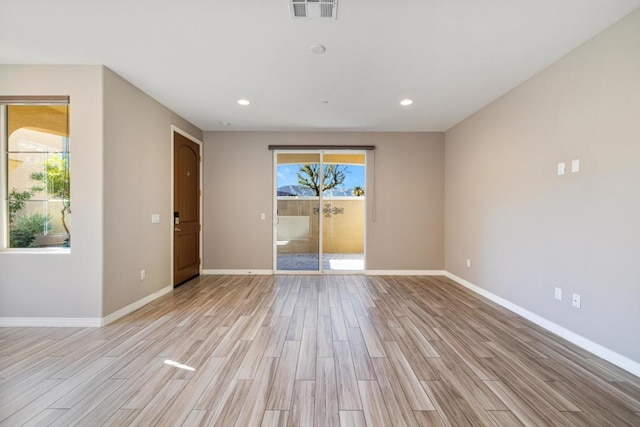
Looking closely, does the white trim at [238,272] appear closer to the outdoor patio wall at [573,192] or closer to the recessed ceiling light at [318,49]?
the outdoor patio wall at [573,192]

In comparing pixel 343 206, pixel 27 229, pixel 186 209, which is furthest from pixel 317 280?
pixel 27 229

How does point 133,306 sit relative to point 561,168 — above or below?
below

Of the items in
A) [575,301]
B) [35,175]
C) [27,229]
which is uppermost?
[35,175]

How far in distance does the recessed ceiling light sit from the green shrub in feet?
10.9

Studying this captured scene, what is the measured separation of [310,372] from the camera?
2051 mm

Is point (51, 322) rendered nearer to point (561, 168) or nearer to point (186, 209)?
point (186, 209)

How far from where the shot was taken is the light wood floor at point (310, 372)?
64.0 inches

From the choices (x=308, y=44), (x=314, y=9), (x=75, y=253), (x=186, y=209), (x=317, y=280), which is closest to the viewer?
(x=314, y=9)

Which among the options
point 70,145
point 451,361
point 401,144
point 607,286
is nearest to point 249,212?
point 70,145

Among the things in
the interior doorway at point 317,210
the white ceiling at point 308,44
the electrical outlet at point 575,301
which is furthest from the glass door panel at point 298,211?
the electrical outlet at point 575,301

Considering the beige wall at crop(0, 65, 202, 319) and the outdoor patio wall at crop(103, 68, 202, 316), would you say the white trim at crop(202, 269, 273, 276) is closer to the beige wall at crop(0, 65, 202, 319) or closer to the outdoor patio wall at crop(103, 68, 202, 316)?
the outdoor patio wall at crop(103, 68, 202, 316)

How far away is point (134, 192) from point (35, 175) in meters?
0.92

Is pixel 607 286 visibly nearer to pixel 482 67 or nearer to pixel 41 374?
pixel 482 67

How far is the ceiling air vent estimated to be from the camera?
1.96m
